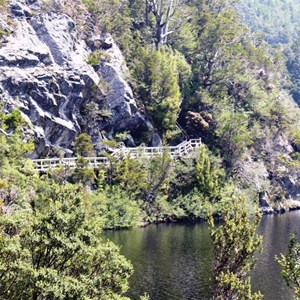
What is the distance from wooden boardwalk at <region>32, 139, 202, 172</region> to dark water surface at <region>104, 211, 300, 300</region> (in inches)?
369

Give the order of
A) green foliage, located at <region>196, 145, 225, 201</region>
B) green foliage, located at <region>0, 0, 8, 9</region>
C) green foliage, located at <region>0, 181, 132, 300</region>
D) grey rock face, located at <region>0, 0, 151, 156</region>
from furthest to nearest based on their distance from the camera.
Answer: green foliage, located at <region>196, 145, 225, 201</region>
green foliage, located at <region>0, 0, 8, 9</region>
grey rock face, located at <region>0, 0, 151, 156</region>
green foliage, located at <region>0, 181, 132, 300</region>

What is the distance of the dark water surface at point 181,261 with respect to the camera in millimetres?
28219

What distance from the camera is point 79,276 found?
685 inches

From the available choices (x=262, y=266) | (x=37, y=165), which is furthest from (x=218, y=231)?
(x=37, y=165)

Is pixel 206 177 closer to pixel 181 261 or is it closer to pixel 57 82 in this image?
pixel 57 82

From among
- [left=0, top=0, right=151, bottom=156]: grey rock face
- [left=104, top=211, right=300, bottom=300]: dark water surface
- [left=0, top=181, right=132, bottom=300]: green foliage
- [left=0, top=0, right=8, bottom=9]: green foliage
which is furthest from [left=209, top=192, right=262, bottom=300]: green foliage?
[left=0, top=0, right=8, bottom=9]: green foliage

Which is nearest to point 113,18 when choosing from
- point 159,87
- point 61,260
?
point 159,87

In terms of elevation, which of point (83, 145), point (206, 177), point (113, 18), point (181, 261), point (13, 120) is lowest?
point (181, 261)

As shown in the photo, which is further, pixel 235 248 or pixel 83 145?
pixel 83 145

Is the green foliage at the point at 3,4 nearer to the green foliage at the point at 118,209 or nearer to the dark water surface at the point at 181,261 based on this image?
the green foliage at the point at 118,209

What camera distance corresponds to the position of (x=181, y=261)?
3522cm

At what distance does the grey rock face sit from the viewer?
175 ft

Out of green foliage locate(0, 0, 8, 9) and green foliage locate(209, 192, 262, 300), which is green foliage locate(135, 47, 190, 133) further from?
green foliage locate(209, 192, 262, 300)

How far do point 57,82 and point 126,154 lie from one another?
36.0 ft
